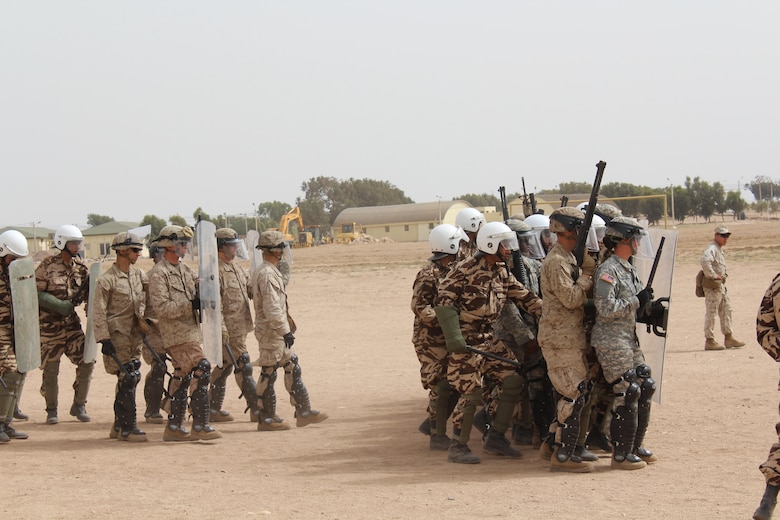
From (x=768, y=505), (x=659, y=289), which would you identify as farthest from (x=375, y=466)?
(x=768, y=505)

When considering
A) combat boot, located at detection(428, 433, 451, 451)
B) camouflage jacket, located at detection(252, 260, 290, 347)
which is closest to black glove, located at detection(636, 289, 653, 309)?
combat boot, located at detection(428, 433, 451, 451)

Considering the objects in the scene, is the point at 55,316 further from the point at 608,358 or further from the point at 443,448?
the point at 608,358

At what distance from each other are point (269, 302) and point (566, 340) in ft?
12.5

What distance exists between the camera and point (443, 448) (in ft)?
31.2

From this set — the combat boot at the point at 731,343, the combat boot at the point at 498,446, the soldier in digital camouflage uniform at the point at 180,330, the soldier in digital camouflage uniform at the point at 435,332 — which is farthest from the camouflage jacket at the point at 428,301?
the combat boot at the point at 731,343

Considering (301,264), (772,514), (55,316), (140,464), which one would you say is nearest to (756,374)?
(772,514)

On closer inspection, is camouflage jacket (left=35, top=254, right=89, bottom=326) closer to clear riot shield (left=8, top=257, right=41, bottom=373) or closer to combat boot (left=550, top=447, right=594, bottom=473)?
clear riot shield (left=8, top=257, right=41, bottom=373)

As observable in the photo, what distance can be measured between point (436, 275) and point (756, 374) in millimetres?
5713

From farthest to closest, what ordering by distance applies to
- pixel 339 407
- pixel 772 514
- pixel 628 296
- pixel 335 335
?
pixel 335 335, pixel 339 407, pixel 628 296, pixel 772 514

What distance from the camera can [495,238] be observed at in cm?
854

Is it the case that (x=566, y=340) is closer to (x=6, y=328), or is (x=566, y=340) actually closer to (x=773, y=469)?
(x=773, y=469)

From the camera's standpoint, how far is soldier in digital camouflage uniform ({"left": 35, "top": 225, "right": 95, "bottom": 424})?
37.1 ft

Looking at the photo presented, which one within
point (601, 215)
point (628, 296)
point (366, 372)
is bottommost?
point (366, 372)

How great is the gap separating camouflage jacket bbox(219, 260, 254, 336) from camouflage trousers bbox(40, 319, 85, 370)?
1.74m
